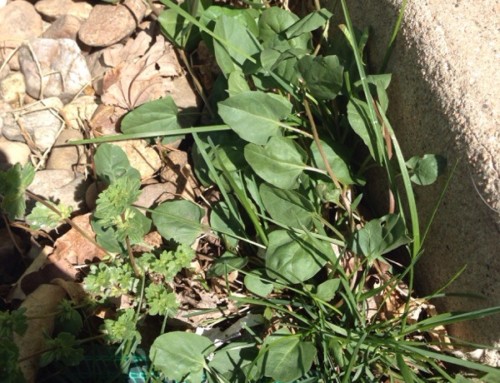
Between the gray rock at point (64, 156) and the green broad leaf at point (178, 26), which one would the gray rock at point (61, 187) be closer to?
the gray rock at point (64, 156)

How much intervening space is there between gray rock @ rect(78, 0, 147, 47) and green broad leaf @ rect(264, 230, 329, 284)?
3.27ft

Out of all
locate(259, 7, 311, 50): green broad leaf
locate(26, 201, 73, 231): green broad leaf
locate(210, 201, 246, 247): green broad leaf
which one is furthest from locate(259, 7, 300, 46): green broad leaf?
locate(26, 201, 73, 231): green broad leaf

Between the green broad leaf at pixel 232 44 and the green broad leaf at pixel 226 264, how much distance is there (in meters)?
0.49

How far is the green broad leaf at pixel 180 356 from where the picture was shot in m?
1.48

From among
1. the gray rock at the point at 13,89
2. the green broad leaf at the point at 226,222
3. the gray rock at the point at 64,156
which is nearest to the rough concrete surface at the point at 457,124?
the green broad leaf at the point at 226,222

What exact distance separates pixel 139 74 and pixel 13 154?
0.46m

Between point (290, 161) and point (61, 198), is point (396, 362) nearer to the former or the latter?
point (290, 161)

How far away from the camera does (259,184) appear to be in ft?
5.53

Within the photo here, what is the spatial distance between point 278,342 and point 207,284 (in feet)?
1.03

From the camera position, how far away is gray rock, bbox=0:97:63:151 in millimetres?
2043

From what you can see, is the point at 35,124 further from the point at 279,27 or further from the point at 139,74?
the point at 279,27

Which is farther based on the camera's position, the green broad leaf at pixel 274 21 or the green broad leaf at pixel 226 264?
the green broad leaf at pixel 274 21

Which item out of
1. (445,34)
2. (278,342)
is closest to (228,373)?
(278,342)

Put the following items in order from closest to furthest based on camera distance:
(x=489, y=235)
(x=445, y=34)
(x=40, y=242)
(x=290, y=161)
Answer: (x=489, y=235)
(x=445, y=34)
(x=290, y=161)
(x=40, y=242)
